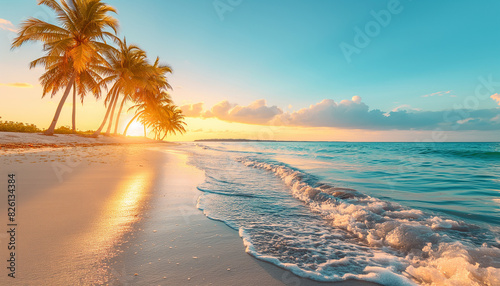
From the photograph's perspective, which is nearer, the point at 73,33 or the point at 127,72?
the point at 73,33

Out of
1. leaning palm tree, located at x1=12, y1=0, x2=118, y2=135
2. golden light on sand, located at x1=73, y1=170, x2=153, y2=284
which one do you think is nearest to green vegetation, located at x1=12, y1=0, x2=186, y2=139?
leaning palm tree, located at x1=12, y1=0, x2=118, y2=135

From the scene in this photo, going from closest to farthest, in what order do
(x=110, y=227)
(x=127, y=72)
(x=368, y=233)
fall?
(x=110, y=227), (x=368, y=233), (x=127, y=72)

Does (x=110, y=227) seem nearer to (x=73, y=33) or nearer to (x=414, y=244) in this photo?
(x=414, y=244)

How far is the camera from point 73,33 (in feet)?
68.6

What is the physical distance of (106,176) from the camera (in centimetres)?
669

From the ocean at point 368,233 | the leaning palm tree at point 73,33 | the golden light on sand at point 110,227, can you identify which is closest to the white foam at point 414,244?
the ocean at point 368,233

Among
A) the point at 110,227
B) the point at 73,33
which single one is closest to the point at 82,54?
the point at 73,33

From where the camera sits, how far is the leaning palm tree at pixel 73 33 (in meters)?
18.9

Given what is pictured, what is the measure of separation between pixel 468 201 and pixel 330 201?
384cm

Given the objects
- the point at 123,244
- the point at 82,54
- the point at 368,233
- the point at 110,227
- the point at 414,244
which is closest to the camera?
the point at 123,244

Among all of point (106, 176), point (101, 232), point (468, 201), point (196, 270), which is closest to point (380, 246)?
point (196, 270)

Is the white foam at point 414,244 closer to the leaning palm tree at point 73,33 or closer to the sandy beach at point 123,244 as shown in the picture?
the sandy beach at point 123,244

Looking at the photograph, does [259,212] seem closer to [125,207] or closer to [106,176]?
[125,207]

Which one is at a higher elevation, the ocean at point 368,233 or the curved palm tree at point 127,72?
the curved palm tree at point 127,72
